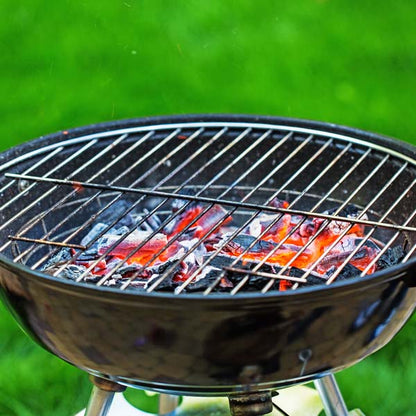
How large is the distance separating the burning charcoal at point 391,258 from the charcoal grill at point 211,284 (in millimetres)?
60

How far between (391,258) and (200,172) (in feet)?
1.78

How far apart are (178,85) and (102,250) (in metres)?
1.86

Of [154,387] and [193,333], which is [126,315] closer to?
[193,333]

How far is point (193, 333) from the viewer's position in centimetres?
125

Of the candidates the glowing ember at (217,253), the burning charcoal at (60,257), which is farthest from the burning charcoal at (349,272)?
the burning charcoal at (60,257)

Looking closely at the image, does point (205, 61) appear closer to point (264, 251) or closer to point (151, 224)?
point (151, 224)

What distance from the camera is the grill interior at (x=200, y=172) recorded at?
5.91 feet

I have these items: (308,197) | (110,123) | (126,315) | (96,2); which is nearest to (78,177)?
(110,123)

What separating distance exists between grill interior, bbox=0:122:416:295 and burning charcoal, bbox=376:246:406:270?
0.06 metres

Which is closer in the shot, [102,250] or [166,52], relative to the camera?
[102,250]

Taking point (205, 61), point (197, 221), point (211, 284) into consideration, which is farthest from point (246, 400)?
point (205, 61)

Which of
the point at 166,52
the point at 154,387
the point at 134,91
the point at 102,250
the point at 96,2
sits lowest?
the point at 154,387

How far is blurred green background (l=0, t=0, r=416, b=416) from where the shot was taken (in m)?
3.41

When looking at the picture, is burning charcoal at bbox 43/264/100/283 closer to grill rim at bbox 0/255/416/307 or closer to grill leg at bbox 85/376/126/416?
grill leg at bbox 85/376/126/416
